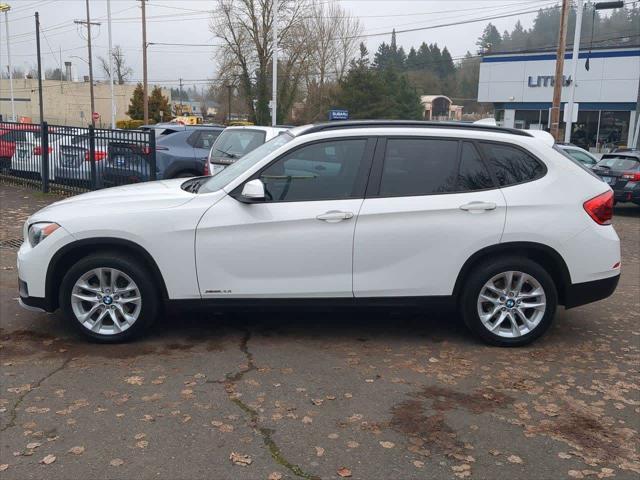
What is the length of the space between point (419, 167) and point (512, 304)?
136 cm

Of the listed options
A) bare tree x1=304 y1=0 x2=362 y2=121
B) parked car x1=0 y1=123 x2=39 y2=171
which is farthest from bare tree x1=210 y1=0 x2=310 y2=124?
parked car x1=0 y1=123 x2=39 y2=171

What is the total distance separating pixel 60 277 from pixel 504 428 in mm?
3591

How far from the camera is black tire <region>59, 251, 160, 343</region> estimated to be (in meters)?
5.12

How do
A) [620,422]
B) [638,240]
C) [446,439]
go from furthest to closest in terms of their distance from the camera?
1. [638,240]
2. [620,422]
3. [446,439]

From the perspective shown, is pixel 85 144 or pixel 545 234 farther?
pixel 85 144

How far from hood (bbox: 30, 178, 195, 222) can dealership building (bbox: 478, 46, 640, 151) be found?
1282 inches

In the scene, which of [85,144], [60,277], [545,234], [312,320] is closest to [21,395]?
[60,277]

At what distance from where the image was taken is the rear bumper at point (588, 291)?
5.32 m

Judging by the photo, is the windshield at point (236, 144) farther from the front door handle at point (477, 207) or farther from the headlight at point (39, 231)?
the front door handle at point (477, 207)

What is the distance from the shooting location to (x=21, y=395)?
436 cm

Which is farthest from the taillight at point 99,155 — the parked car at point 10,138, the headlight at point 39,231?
the headlight at point 39,231

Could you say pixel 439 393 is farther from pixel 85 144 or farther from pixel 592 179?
pixel 85 144

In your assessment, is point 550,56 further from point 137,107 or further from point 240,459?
point 137,107

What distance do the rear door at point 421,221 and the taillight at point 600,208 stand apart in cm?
72
